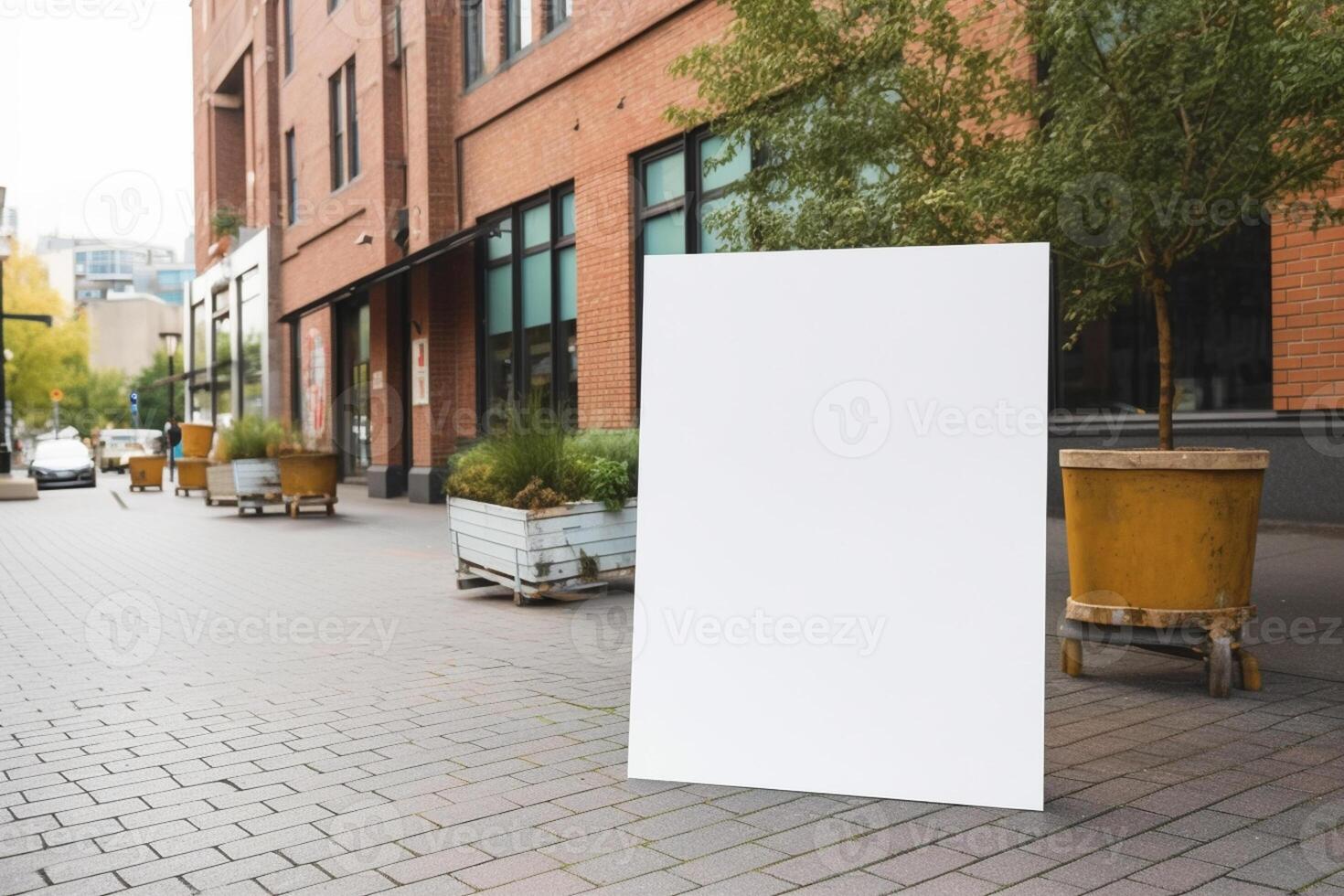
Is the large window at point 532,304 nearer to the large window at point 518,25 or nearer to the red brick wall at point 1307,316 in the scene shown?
the large window at point 518,25

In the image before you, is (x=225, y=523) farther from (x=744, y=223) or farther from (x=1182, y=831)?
(x=1182, y=831)

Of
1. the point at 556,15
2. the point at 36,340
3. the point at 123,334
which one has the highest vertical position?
the point at 123,334

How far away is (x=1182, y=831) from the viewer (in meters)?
3.37

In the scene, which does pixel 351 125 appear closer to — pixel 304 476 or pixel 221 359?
pixel 304 476

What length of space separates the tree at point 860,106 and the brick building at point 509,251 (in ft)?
3.56

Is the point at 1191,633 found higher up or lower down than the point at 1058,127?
lower down

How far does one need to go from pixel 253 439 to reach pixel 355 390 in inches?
320

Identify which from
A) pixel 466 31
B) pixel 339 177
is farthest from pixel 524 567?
pixel 339 177

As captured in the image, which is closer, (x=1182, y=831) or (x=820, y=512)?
(x=1182, y=831)

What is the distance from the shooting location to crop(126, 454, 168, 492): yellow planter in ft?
90.1

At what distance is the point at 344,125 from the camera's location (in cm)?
2506

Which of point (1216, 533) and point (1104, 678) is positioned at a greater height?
point (1216, 533)

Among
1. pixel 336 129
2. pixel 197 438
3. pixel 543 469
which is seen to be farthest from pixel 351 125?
pixel 543 469

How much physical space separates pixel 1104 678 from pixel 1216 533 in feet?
2.91
